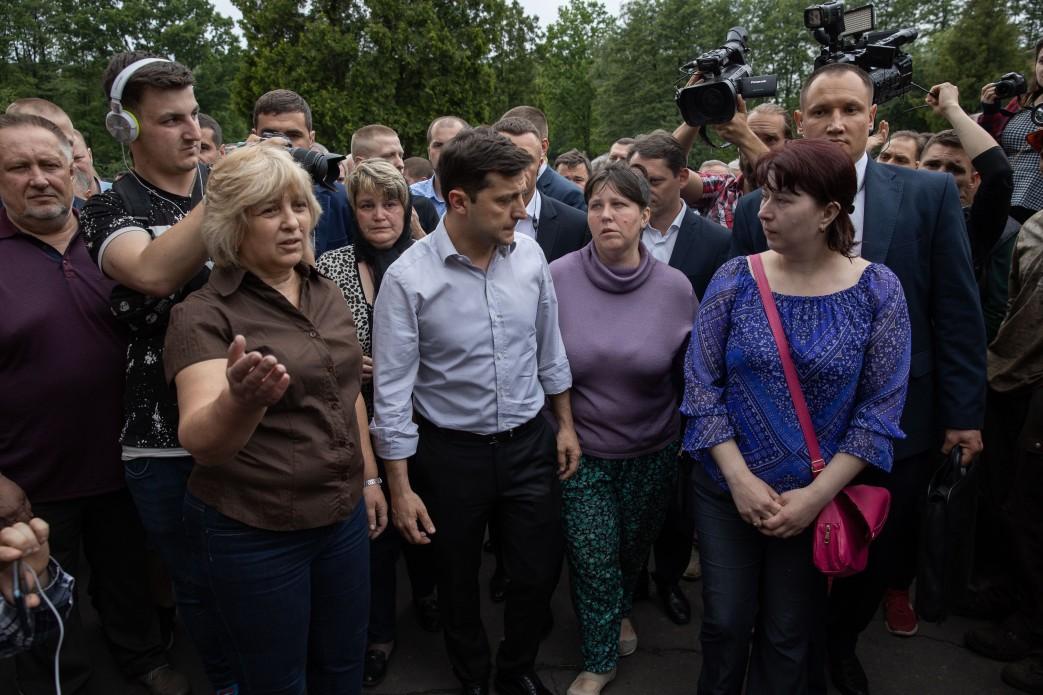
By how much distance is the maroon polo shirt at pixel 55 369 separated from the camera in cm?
256

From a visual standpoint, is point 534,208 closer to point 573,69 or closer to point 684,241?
point 684,241

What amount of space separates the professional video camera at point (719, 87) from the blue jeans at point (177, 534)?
2453 millimetres

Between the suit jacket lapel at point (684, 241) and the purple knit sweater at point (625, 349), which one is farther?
the suit jacket lapel at point (684, 241)

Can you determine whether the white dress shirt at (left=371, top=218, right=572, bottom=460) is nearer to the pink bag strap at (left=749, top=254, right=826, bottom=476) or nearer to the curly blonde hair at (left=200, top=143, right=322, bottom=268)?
the curly blonde hair at (left=200, top=143, right=322, bottom=268)

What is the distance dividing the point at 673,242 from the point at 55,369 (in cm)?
275

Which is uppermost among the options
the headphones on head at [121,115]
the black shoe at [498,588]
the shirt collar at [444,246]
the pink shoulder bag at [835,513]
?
the headphones on head at [121,115]

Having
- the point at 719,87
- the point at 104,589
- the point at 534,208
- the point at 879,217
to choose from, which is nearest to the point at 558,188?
the point at 534,208

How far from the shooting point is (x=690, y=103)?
308cm

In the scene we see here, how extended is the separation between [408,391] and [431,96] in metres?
21.4

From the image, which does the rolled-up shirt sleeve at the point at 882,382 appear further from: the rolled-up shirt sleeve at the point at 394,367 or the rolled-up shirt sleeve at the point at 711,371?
the rolled-up shirt sleeve at the point at 394,367

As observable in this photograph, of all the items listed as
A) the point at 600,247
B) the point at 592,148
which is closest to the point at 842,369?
the point at 600,247

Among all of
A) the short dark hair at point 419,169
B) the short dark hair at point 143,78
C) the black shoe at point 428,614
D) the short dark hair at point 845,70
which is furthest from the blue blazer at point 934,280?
the short dark hair at point 419,169

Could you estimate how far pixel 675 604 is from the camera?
3.55 metres

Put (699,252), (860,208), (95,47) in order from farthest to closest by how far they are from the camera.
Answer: (95,47), (699,252), (860,208)
